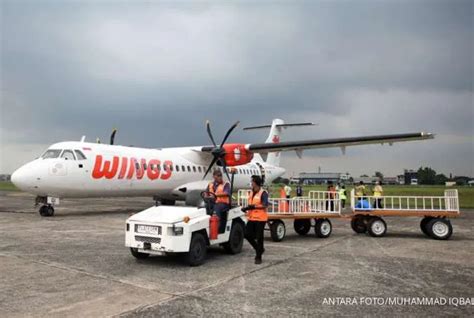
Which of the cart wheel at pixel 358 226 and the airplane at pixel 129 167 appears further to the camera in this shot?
the airplane at pixel 129 167

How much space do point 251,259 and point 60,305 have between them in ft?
12.4

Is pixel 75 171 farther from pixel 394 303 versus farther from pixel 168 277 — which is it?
pixel 394 303

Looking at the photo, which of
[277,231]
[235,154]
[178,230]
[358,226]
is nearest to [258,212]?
[178,230]

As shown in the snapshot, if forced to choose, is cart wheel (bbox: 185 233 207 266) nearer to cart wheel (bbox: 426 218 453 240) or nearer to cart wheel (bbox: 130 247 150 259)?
cart wheel (bbox: 130 247 150 259)

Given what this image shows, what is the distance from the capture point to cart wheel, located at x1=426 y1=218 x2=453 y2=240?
9.96 meters

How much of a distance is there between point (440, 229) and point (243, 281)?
22.9ft

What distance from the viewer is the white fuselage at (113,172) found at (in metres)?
14.7

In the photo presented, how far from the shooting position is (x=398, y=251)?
8.25 m

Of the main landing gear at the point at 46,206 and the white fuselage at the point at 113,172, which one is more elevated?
the white fuselage at the point at 113,172

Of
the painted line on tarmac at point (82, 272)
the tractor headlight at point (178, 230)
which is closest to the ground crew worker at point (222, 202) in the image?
the tractor headlight at point (178, 230)

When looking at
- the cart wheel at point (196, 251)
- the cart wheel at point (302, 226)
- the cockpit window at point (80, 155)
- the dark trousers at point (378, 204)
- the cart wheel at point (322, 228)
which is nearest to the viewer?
the cart wheel at point (196, 251)

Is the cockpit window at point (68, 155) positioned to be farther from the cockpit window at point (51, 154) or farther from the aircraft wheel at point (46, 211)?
the aircraft wheel at point (46, 211)

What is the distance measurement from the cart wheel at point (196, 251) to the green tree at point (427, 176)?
437 feet

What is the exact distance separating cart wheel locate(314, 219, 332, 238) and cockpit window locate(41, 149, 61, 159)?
10916mm
